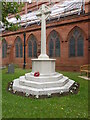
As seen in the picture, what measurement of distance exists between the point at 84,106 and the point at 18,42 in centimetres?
1954

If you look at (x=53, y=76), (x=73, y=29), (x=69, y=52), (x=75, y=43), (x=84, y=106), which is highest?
(x=73, y=29)

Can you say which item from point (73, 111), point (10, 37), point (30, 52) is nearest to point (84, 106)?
point (73, 111)

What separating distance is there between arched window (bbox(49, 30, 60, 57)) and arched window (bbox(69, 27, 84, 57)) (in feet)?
6.21

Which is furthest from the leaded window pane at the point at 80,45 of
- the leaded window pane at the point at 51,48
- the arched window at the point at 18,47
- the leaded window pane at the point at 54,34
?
the arched window at the point at 18,47

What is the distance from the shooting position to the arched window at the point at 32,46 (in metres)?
20.1

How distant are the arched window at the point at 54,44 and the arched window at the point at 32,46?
290 centimetres

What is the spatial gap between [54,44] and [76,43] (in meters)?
3.21

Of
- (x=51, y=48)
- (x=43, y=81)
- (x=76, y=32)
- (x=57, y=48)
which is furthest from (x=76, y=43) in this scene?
(x=43, y=81)

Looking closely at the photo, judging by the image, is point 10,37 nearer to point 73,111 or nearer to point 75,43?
point 75,43

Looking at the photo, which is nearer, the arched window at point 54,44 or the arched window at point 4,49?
the arched window at point 54,44

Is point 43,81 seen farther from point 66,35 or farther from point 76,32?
point 76,32

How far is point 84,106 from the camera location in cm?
475

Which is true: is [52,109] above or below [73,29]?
below

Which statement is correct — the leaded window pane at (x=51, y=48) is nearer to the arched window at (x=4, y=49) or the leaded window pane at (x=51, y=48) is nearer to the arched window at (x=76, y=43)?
the arched window at (x=76, y=43)
